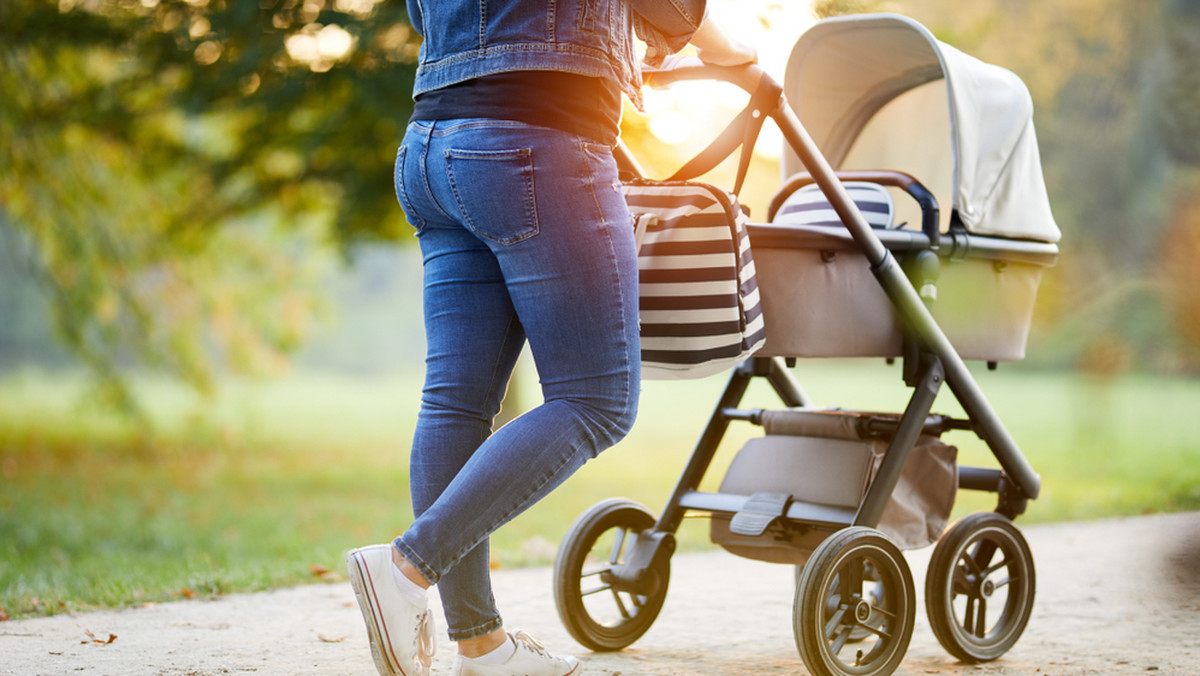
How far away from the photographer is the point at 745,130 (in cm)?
223

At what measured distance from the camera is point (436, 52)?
6.15 ft

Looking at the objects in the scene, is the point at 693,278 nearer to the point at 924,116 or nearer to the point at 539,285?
the point at 539,285

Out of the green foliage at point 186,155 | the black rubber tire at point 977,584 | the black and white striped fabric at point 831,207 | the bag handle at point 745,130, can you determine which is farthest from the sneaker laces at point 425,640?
the green foliage at point 186,155

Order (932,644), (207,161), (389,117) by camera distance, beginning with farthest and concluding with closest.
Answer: (207,161) < (389,117) < (932,644)

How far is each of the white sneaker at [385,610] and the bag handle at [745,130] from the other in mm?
945

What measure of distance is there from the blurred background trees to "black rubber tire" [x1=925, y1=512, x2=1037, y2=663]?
415 centimetres

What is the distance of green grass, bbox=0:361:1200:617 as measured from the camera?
4.43 meters

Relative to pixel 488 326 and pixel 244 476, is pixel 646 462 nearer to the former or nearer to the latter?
pixel 244 476

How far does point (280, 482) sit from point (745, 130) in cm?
753

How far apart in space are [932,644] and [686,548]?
1.86m

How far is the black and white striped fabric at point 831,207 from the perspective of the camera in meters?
2.72

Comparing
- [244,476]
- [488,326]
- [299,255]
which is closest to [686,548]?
[488,326]

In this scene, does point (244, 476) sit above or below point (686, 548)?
below

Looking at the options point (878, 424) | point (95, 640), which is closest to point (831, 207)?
point (878, 424)
